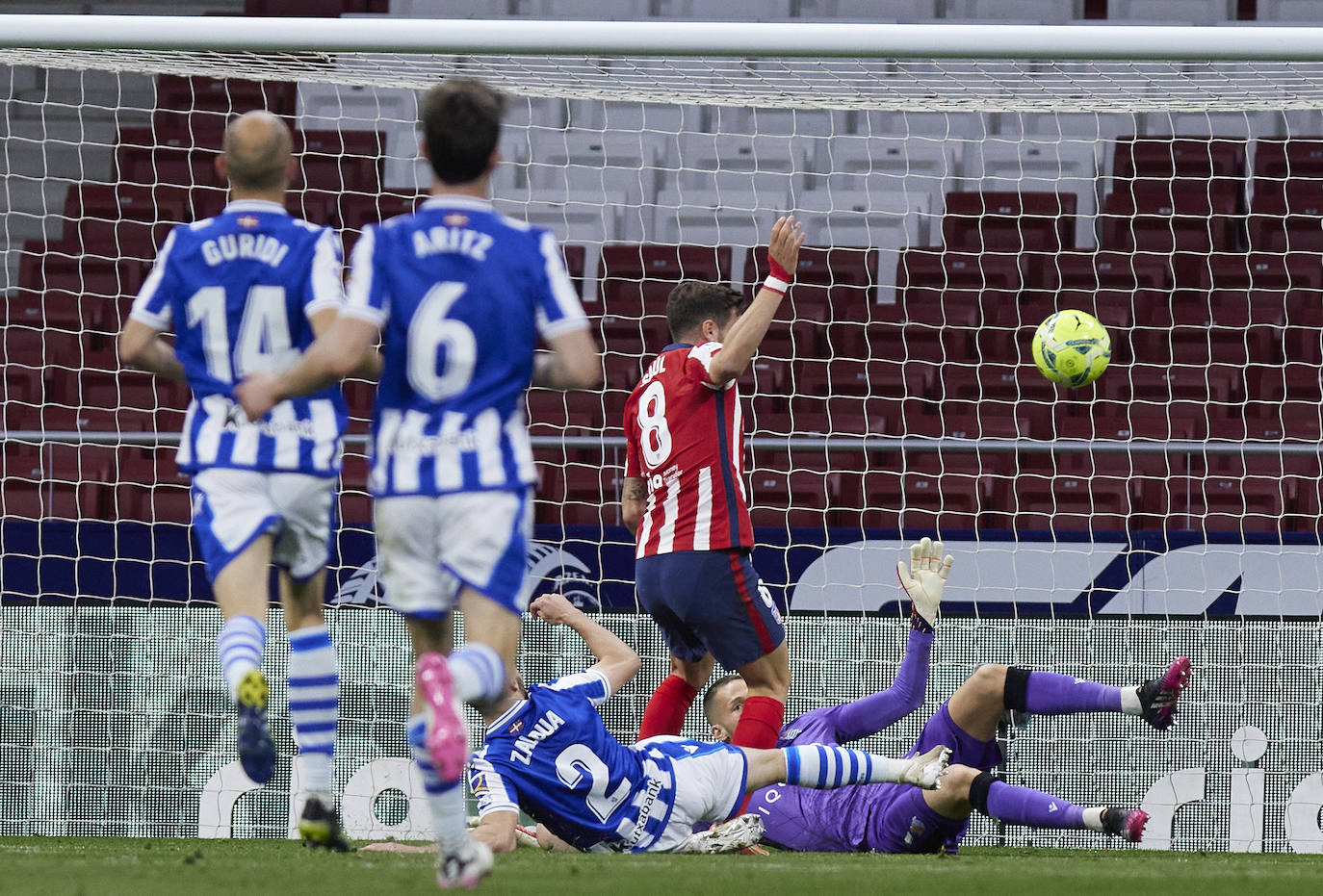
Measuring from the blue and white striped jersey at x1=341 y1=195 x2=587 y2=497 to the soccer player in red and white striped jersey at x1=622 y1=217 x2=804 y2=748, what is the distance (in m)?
2.01

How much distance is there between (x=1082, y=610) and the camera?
739 cm

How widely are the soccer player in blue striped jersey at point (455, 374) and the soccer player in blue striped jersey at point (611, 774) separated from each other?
1604mm

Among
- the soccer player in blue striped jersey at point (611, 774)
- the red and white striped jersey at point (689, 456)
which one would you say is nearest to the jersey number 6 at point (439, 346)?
the soccer player in blue striped jersey at point (611, 774)

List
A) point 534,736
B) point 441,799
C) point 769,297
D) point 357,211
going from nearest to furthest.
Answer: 1. point 441,799
2. point 534,736
3. point 769,297
4. point 357,211

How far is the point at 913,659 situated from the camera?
19.6 ft

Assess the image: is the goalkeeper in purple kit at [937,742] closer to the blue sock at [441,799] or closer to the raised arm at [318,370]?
the blue sock at [441,799]

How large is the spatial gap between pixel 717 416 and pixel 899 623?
171 cm

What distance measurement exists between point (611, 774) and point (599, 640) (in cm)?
81

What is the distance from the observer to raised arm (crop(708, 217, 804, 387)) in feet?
17.9

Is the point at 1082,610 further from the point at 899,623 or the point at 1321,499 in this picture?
the point at 1321,499

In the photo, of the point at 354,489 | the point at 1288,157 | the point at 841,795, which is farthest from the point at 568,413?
the point at 1288,157

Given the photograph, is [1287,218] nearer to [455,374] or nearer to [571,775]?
[571,775]

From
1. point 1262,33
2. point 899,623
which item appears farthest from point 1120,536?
point 1262,33

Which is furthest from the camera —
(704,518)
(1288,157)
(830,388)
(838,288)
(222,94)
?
(222,94)
